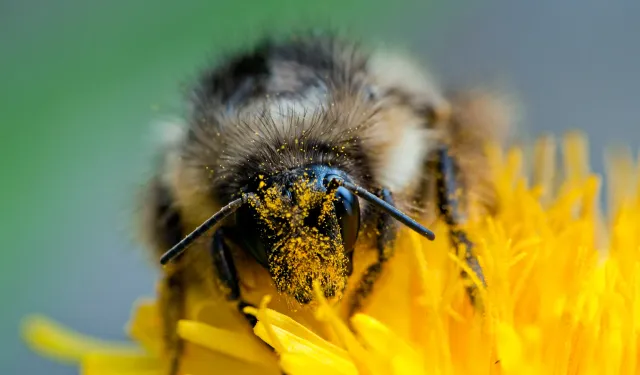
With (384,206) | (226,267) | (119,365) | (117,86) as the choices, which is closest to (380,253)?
(384,206)

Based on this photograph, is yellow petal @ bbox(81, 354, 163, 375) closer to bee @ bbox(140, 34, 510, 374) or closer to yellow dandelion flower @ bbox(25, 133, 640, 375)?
yellow dandelion flower @ bbox(25, 133, 640, 375)

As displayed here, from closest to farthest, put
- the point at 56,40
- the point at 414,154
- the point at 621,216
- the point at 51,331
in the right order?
the point at 414,154 < the point at 621,216 < the point at 51,331 < the point at 56,40

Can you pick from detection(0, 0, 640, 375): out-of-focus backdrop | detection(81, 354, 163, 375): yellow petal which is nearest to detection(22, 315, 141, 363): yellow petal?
detection(81, 354, 163, 375): yellow petal

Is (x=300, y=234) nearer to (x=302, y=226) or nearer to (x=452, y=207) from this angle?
(x=302, y=226)

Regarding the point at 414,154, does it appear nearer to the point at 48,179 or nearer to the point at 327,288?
the point at 327,288

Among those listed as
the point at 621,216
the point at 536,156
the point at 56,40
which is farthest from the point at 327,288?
the point at 56,40

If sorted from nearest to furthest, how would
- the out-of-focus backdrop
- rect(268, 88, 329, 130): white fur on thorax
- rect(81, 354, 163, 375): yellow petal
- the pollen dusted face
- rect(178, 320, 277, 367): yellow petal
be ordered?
the pollen dusted face
rect(268, 88, 329, 130): white fur on thorax
rect(178, 320, 277, 367): yellow petal
rect(81, 354, 163, 375): yellow petal
the out-of-focus backdrop
